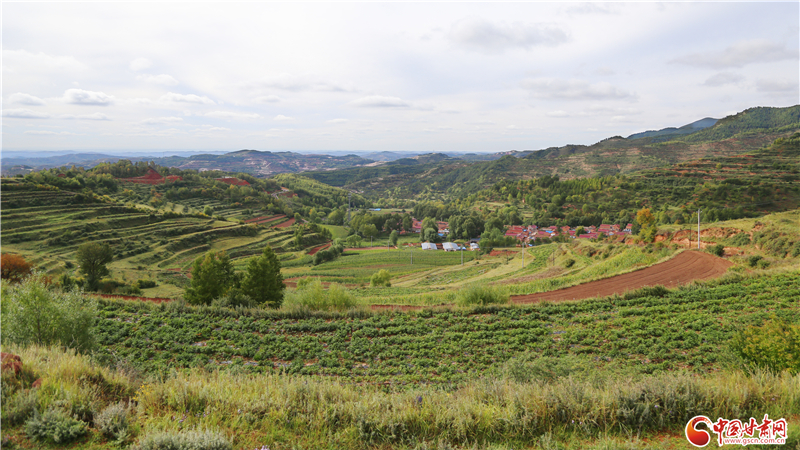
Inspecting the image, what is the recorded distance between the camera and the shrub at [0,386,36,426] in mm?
4496

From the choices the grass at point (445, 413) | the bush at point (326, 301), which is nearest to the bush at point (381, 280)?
the bush at point (326, 301)

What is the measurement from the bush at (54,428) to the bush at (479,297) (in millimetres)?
14381

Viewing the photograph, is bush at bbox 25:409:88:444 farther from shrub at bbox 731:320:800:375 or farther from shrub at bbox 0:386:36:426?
shrub at bbox 731:320:800:375

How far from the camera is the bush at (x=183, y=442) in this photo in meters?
4.03

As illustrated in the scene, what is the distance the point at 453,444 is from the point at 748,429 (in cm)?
400

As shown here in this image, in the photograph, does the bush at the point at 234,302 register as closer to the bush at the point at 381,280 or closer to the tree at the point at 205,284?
the tree at the point at 205,284

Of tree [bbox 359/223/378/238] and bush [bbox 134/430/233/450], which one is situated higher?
bush [bbox 134/430/233/450]

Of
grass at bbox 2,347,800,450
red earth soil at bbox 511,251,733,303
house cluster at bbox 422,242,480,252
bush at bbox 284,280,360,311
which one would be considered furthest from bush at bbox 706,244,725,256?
house cluster at bbox 422,242,480,252

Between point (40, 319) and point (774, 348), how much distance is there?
16747 millimetres

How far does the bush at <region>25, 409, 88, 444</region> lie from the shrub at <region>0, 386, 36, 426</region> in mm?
223

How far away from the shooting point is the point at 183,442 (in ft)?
13.3

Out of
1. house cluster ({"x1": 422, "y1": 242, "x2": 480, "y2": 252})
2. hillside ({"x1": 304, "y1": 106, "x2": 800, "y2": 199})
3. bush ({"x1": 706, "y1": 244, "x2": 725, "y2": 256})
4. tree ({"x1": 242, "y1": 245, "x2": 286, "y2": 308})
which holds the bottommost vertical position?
house cluster ({"x1": 422, "y1": 242, "x2": 480, "y2": 252})

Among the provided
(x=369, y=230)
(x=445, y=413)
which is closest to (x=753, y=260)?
(x=445, y=413)

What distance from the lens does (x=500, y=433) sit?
192 inches
